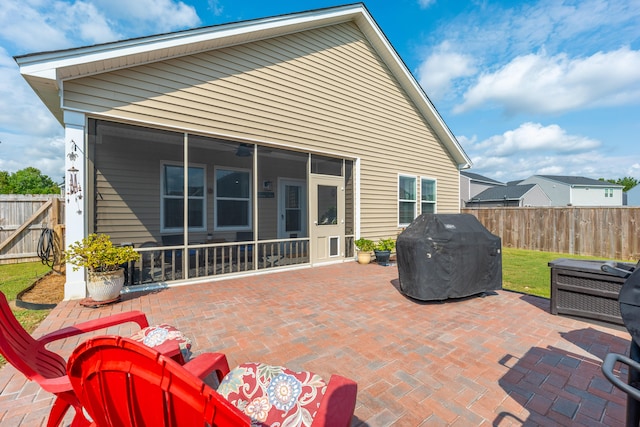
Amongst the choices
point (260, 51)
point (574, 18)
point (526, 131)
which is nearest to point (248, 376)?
point (260, 51)

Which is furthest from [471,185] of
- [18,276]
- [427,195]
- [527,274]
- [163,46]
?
[18,276]

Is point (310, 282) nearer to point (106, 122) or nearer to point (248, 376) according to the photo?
point (248, 376)

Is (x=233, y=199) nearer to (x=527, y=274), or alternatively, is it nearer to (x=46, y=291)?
(x=46, y=291)

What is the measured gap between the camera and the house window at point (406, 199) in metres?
9.56

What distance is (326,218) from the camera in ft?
25.3

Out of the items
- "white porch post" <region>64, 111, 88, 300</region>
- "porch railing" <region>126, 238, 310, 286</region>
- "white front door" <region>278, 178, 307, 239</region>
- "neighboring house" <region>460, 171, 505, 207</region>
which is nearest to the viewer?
"white porch post" <region>64, 111, 88, 300</region>

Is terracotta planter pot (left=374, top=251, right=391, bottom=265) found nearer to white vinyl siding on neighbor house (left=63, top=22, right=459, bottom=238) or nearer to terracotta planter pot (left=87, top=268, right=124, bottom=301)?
white vinyl siding on neighbor house (left=63, top=22, right=459, bottom=238)

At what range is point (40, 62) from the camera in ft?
13.3

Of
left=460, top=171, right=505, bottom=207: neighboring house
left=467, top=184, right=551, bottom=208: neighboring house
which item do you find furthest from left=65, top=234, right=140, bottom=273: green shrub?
left=467, top=184, right=551, bottom=208: neighboring house

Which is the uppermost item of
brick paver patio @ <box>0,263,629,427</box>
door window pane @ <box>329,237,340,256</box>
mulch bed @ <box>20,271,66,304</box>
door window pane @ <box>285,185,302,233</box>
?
door window pane @ <box>285,185,302,233</box>


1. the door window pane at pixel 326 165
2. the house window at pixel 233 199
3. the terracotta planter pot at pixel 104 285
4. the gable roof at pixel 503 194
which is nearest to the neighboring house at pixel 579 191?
the gable roof at pixel 503 194

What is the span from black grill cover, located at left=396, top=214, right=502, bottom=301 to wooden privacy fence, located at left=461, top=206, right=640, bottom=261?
28.6ft

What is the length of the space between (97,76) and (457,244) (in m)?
6.77

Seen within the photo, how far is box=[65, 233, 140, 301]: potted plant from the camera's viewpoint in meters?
4.25
